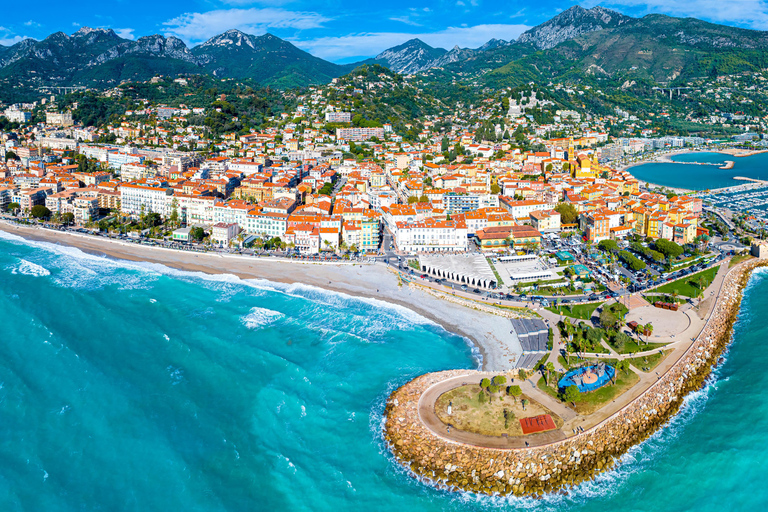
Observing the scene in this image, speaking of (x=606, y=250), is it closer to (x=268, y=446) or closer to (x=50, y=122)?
(x=268, y=446)

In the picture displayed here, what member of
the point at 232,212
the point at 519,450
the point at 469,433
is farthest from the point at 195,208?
the point at 519,450

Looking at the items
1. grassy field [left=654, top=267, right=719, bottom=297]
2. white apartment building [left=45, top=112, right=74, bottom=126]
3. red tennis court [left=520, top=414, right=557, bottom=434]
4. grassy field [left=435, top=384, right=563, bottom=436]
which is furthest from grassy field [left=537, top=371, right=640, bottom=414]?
white apartment building [left=45, top=112, right=74, bottom=126]

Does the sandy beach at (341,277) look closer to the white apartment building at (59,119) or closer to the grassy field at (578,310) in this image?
the grassy field at (578,310)

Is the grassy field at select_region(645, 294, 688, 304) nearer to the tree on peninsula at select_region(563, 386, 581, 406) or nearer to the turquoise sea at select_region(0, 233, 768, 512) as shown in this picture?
the turquoise sea at select_region(0, 233, 768, 512)

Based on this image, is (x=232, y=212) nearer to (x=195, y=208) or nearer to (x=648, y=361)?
(x=195, y=208)

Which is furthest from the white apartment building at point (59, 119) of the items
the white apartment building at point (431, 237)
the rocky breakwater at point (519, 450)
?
the rocky breakwater at point (519, 450)
